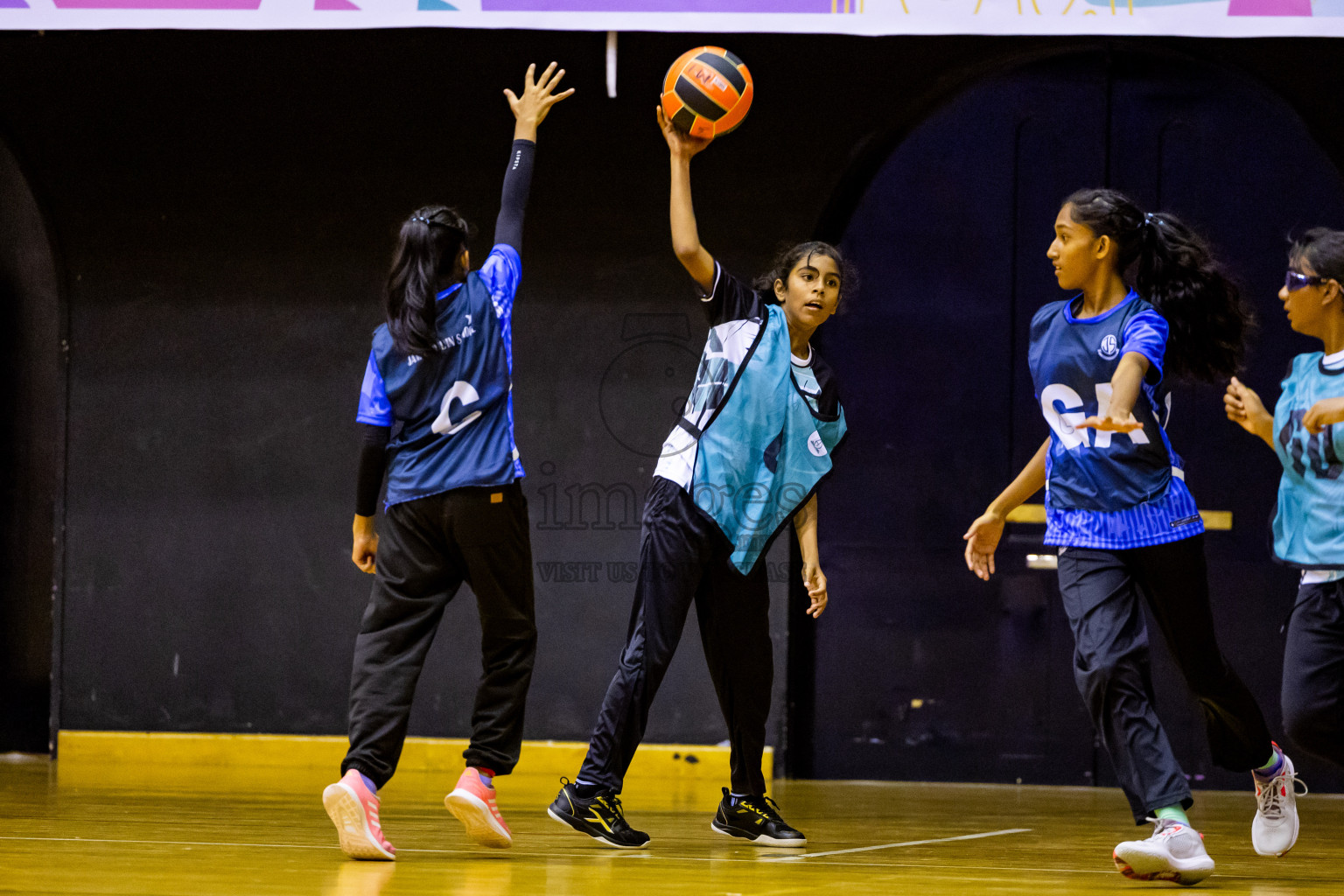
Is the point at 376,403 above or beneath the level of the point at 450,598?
above

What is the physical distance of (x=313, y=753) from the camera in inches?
245

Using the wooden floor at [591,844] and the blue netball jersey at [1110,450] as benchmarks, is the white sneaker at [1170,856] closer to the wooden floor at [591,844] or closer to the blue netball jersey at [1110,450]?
the wooden floor at [591,844]

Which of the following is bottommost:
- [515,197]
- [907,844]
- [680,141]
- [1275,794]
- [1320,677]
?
[907,844]

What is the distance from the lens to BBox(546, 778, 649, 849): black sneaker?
12.8ft

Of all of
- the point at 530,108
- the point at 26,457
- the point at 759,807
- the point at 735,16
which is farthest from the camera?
the point at 26,457

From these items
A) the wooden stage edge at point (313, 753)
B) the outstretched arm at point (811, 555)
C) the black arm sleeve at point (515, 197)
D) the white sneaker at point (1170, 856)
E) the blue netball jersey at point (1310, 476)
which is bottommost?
the wooden stage edge at point (313, 753)

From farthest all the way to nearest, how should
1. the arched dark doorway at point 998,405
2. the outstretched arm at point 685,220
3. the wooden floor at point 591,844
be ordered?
the arched dark doorway at point 998,405, the outstretched arm at point 685,220, the wooden floor at point 591,844

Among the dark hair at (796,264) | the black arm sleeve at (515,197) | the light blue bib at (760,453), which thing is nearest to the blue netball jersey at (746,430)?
the light blue bib at (760,453)

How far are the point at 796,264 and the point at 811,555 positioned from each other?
2.85 feet

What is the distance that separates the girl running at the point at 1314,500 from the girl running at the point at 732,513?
119 centimetres

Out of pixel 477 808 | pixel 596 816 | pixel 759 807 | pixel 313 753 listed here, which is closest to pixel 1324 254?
pixel 759 807

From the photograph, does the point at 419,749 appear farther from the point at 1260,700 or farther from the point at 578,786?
the point at 1260,700

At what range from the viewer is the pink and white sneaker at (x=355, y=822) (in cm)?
360

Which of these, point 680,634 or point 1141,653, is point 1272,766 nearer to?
point 1141,653
